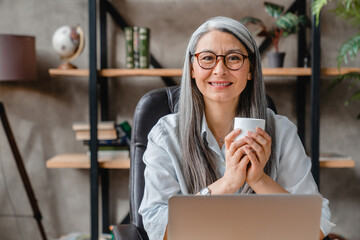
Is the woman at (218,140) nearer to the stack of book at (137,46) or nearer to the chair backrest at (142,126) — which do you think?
the chair backrest at (142,126)

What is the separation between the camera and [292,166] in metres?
1.21

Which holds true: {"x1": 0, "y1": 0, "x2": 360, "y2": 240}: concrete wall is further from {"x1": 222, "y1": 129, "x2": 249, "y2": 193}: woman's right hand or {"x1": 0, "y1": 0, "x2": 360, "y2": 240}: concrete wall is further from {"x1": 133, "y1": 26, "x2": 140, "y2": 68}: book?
{"x1": 222, "y1": 129, "x2": 249, "y2": 193}: woman's right hand

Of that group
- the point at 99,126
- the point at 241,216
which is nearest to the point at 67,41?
the point at 99,126

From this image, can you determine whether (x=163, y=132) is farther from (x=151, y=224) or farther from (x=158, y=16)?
(x=158, y=16)

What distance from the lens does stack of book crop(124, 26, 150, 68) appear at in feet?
6.93

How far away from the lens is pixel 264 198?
715 millimetres

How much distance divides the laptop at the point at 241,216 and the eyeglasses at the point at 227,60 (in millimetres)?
519

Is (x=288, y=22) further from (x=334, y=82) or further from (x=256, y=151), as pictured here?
(x=256, y=151)

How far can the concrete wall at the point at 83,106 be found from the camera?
7.85ft

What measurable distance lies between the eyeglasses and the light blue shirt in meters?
0.20

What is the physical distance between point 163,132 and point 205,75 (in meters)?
0.24

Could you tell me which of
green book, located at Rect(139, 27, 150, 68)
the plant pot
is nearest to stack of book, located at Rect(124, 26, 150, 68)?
green book, located at Rect(139, 27, 150, 68)

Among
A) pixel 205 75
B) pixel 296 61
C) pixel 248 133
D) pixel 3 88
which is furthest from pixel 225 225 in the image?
pixel 3 88

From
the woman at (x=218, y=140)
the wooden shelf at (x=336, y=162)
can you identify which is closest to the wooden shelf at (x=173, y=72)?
the wooden shelf at (x=336, y=162)
